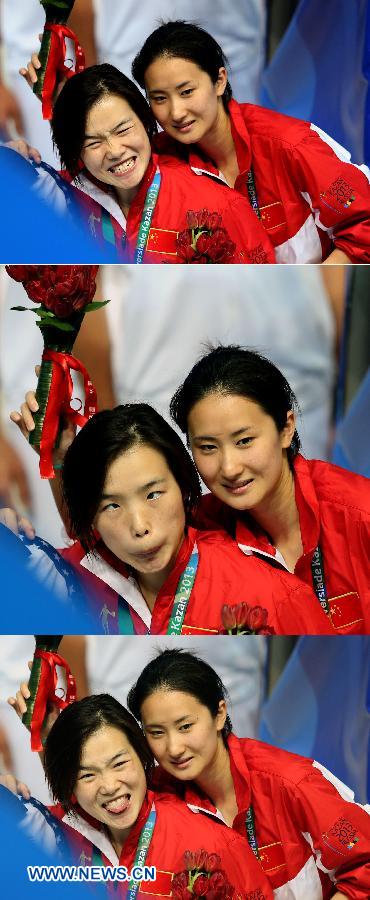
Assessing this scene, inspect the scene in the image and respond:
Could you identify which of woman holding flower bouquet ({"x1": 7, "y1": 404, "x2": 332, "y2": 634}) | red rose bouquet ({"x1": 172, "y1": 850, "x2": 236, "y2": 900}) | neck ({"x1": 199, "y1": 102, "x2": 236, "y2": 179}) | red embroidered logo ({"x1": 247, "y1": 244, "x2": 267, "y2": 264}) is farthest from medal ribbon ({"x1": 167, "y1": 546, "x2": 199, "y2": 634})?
neck ({"x1": 199, "y1": 102, "x2": 236, "y2": 179})

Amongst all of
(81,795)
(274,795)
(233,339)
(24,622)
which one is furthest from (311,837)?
(233,339)

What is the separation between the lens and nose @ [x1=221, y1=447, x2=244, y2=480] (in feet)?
3.43

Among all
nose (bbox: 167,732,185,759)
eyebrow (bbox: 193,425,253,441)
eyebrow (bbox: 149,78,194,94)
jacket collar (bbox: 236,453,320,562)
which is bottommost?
nose (bbox: 167,732,185,759)

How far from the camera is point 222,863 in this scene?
3.42ft

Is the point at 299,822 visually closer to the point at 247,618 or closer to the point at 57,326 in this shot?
the point at 247,618

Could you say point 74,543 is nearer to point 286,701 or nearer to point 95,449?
point 95,449

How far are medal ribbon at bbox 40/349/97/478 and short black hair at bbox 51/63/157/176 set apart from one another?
0.22m

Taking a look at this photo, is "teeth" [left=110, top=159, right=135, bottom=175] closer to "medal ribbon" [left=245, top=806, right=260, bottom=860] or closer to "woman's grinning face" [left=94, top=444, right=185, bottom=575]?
"woman's grinning face" [left=94, top=444, right=185, bottom=575]

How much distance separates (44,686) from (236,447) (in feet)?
1.00

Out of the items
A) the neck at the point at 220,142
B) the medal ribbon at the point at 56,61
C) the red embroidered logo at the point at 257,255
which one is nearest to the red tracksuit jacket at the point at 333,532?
the red embroidered logo at the point at 257,255

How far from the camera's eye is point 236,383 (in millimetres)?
1050

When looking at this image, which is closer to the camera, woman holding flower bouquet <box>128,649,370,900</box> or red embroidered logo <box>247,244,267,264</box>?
woman holding flower bouquet <box>128,649,370,900</box>

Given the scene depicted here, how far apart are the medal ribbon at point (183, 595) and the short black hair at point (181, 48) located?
0.51 m

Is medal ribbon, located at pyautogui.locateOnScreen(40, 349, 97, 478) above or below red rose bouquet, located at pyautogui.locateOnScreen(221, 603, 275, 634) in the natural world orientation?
above
